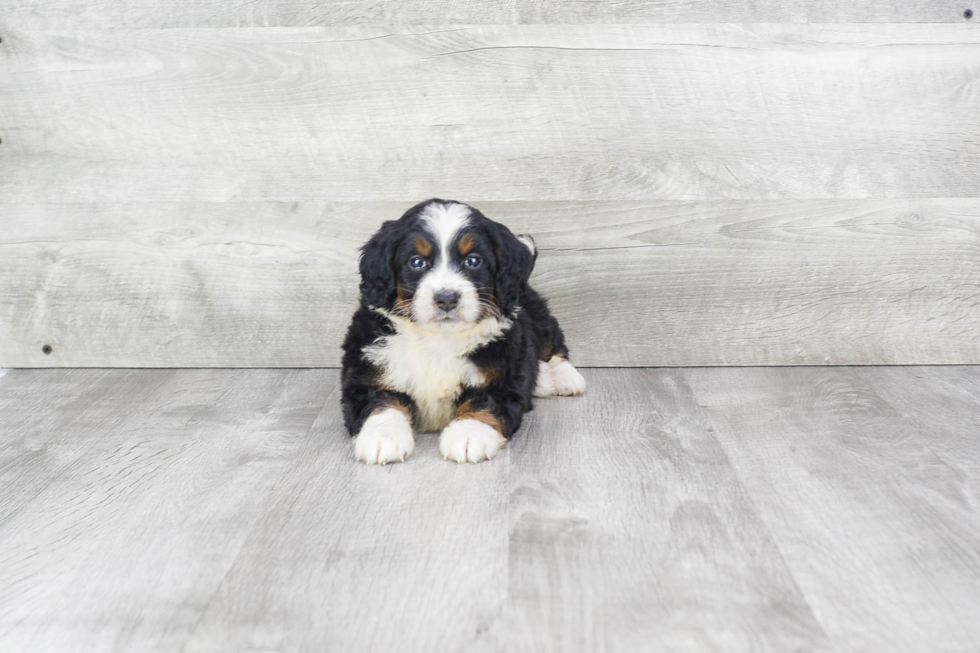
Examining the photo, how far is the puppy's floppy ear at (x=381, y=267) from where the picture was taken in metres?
2.15

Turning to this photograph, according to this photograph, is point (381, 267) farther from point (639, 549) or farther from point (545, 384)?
point (639, 549)

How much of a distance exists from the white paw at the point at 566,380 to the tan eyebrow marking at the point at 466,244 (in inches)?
26.8

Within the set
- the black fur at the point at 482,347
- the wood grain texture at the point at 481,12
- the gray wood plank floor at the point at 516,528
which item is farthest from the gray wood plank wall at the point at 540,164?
the black fur at the point at 482,347

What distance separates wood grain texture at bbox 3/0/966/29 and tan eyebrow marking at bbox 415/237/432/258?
938mm

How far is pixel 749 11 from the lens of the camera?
8.75ft

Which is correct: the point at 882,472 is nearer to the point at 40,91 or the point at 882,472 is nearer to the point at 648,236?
the point at 648,236

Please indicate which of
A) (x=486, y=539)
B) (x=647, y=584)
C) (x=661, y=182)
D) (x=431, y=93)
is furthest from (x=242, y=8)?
(x=647, y=584)

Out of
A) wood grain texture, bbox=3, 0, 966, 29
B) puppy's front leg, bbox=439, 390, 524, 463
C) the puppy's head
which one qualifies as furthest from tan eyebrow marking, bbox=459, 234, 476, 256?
wood grain texture, bbox=3, 0, 966, 29

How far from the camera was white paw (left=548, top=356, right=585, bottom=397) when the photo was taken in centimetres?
262

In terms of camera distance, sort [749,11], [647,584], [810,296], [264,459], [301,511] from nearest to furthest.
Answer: [647,584] < [301,511] < [264,459] < [749,11] < [810,296]

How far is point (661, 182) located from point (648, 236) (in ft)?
0.59

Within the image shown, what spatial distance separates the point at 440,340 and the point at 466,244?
0.93ft

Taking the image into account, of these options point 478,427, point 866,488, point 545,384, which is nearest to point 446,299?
point 478,427

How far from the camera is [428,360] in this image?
224 cm
